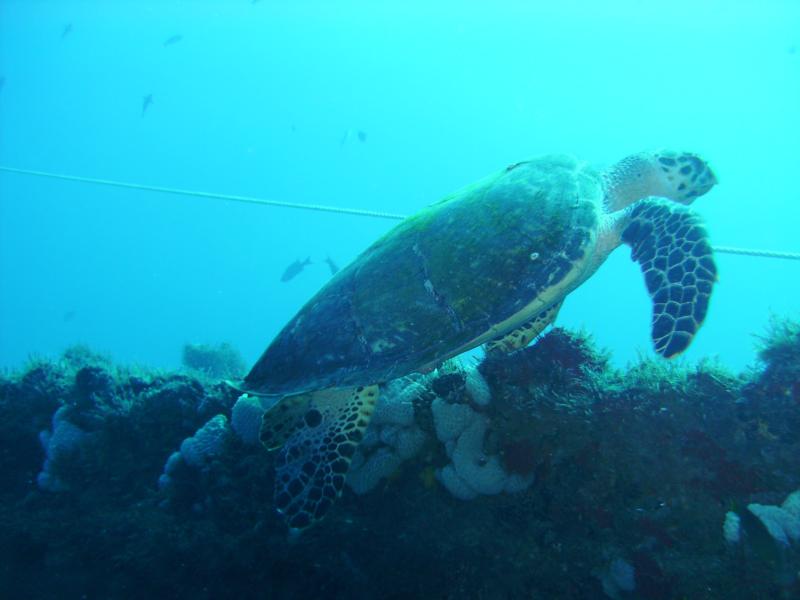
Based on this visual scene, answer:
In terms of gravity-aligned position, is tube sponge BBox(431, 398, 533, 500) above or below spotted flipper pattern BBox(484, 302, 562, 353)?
below

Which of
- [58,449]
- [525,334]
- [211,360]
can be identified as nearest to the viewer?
[525,334]

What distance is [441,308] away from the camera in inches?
125

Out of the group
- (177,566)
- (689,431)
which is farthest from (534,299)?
(177,566)

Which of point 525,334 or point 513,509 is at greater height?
point 525,334

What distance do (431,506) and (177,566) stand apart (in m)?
2.12

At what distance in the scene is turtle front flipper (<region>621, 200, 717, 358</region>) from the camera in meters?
2.71

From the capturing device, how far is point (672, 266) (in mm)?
3010

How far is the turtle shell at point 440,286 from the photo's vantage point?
3.11 meters

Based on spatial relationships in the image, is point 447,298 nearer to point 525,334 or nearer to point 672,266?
point 525,334

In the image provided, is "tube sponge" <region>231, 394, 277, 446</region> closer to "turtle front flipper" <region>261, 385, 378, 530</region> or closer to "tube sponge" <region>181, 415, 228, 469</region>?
"tube sponge" <region>181, 415, 228, 469</region>

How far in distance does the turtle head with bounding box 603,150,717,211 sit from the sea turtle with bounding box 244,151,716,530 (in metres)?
0.57

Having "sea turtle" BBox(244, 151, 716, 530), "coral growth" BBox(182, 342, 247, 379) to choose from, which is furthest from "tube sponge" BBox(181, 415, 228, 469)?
"coral growth" BBox(182, 342, 247, 379)

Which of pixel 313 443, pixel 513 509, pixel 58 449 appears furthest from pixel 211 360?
pixel 513 509

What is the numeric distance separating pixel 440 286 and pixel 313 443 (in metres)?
1.67
